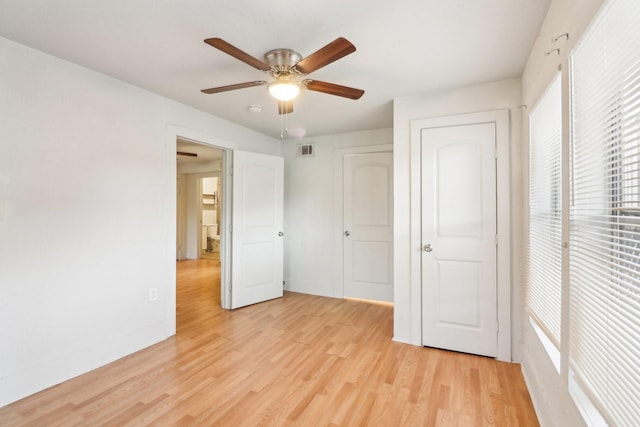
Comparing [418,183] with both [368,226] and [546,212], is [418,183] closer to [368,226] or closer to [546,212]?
[546,212]

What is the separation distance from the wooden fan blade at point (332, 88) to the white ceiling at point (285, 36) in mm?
236

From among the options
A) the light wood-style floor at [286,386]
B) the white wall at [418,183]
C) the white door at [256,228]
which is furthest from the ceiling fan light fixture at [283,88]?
the light wood-style floor at [286,386]

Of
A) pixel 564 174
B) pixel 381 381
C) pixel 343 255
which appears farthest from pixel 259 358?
pixel 564 174

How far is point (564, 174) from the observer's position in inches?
54.3

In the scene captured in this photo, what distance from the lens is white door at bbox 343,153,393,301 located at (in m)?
4.11

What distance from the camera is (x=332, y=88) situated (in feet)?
6.89

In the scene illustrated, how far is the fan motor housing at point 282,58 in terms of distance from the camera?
2.02 meters

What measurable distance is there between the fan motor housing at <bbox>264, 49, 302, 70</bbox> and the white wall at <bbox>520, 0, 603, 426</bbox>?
1479 mm

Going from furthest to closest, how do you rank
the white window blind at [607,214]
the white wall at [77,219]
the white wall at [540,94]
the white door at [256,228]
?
the white door at [256,228] < the white wall at [77,219] < the white wall at [540,94] < the white window blind at [607,214]

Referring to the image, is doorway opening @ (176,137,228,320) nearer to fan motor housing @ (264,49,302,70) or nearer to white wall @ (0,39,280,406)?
white wall @ (0,39,280,406)

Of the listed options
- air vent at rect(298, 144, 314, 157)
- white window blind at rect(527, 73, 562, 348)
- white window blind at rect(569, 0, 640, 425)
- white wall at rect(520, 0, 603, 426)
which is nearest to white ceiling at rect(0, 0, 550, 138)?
white wall at rect(520, 0, 603, 426)

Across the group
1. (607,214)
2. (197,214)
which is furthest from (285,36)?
(197,214)

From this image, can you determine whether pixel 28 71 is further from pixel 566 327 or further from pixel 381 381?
pixel 566 327

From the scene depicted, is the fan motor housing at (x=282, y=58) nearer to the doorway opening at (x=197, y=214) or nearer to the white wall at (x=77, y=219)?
the white wall at (x=77, y=219)
